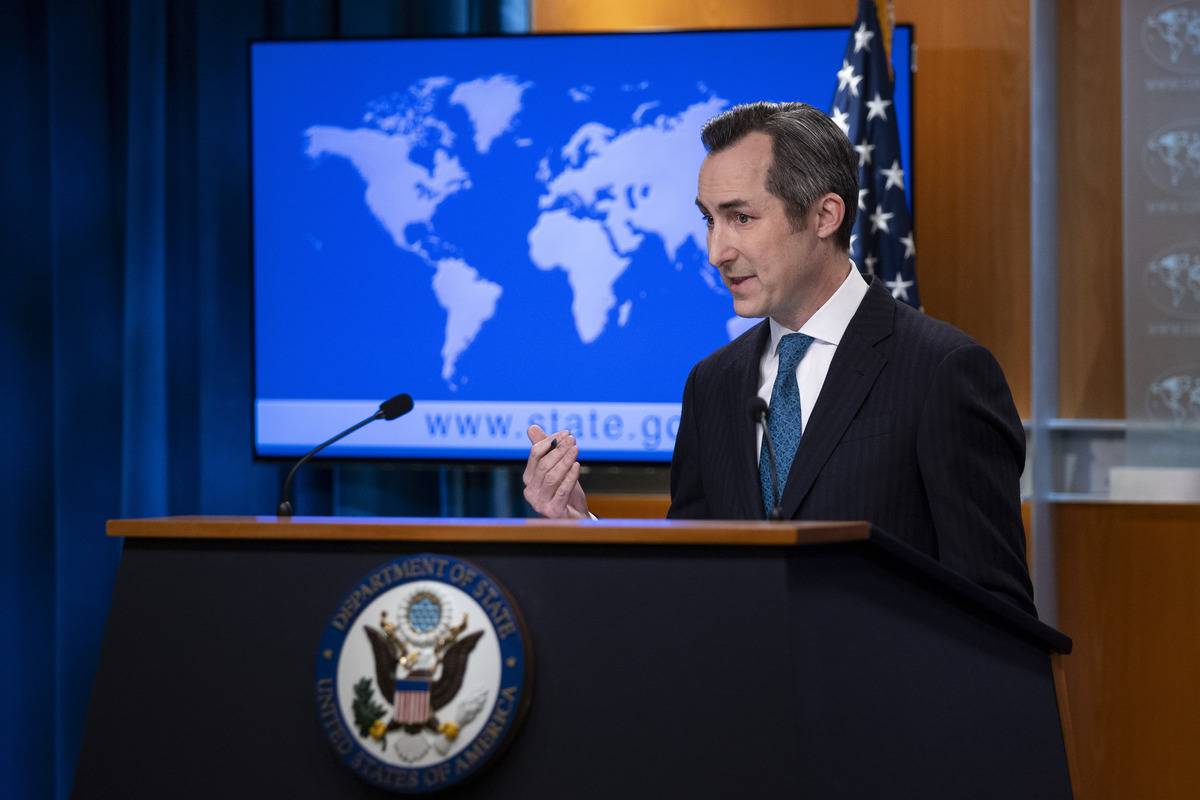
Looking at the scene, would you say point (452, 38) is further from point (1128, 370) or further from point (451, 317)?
point (1128, 370)

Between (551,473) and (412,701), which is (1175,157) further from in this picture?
(412,701)

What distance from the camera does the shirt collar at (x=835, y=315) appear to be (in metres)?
2.21

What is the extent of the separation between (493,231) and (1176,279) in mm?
1980

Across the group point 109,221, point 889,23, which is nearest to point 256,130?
point 109,221

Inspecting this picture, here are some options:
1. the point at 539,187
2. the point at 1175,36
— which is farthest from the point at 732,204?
the point at 1175,36

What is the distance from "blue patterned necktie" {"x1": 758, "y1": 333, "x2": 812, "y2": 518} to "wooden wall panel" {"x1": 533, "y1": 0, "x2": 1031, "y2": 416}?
1854 mm

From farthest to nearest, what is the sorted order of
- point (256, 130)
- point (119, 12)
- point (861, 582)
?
point (119, 12) < point (256, 130) < point (861, 582)

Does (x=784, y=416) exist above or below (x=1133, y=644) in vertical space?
above

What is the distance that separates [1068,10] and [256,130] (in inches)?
97.0

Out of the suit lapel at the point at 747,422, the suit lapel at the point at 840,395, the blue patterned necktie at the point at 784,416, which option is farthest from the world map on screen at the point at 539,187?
the suit lapel at the point at 840,395

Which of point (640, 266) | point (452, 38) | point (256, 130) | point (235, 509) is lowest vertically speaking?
point (235, 509)

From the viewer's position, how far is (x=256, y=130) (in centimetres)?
408

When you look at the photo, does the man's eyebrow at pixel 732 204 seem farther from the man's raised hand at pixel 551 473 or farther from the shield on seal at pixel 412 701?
the shield on seal at pixel 412 701

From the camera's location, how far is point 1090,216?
3.84 m
